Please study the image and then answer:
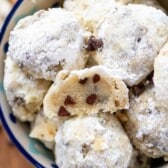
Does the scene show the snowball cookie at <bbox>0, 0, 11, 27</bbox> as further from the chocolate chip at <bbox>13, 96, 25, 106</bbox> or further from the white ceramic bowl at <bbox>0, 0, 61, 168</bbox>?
the chocolate chip at <bbox>13, 96, 25, 106</bbox>

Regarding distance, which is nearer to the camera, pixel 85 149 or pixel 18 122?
pixel 85 149

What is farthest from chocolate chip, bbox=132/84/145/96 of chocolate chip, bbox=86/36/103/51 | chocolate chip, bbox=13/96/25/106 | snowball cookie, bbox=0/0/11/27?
snowball cookie, bbox=0/0/11/27

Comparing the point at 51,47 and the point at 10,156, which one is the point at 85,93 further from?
the point at 10,156

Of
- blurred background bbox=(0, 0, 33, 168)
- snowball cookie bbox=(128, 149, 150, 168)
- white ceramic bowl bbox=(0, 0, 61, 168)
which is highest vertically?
white ceramic bowl bbox=(0, 0, 61, 168)

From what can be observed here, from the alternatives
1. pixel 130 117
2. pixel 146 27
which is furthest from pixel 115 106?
pixel 146 27

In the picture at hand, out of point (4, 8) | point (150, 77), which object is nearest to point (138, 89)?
A: point (150, 77)

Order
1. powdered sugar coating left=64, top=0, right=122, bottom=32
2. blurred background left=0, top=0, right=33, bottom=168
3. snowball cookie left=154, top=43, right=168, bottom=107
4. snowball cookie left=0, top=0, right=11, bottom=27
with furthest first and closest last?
blurred background left=0, top=0, right=33, bottom=168, snowball cookie left=0, top=0, right=11, bottom=27, powdered sugar coating left=64, top=0, right=122, bottom=32, snowball cookie left=154, top=43, right=168, bottom=107

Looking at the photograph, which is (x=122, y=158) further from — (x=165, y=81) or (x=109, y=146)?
(x=165, y=81)
